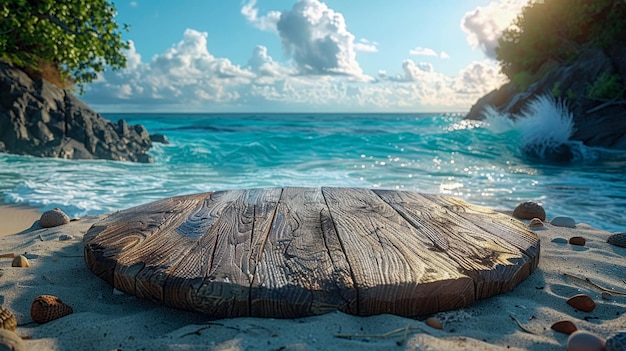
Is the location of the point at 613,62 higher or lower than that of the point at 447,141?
higher

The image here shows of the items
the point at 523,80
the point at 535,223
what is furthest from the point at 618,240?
the point at 523,80

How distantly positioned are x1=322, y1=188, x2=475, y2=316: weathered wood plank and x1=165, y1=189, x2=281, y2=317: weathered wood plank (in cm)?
39

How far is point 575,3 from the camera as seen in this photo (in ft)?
72.8

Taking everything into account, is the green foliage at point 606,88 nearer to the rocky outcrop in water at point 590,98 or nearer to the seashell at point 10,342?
the rocky outcrop in water at point 590,98

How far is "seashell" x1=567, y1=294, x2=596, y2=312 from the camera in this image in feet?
5.26

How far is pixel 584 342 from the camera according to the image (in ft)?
4.10

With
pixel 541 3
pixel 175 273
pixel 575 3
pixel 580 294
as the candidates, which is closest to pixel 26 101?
pixel 175 273

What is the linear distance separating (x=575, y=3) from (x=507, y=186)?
20363 millimetres

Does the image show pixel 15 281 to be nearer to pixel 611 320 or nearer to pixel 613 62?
pixel 611 320

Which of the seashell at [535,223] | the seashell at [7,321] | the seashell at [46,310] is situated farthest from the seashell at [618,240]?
the seashell at [7,321]

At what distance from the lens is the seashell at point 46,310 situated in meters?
1.49

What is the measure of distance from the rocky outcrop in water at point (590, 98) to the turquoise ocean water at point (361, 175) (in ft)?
5.02

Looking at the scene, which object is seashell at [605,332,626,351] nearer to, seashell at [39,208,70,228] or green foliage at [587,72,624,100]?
seashell at [39,208,70,228]

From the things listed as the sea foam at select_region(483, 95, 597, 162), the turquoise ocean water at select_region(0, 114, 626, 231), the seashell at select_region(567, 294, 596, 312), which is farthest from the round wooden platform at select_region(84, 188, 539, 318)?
the sea foam at select_region(483, 95, 597, 162)
